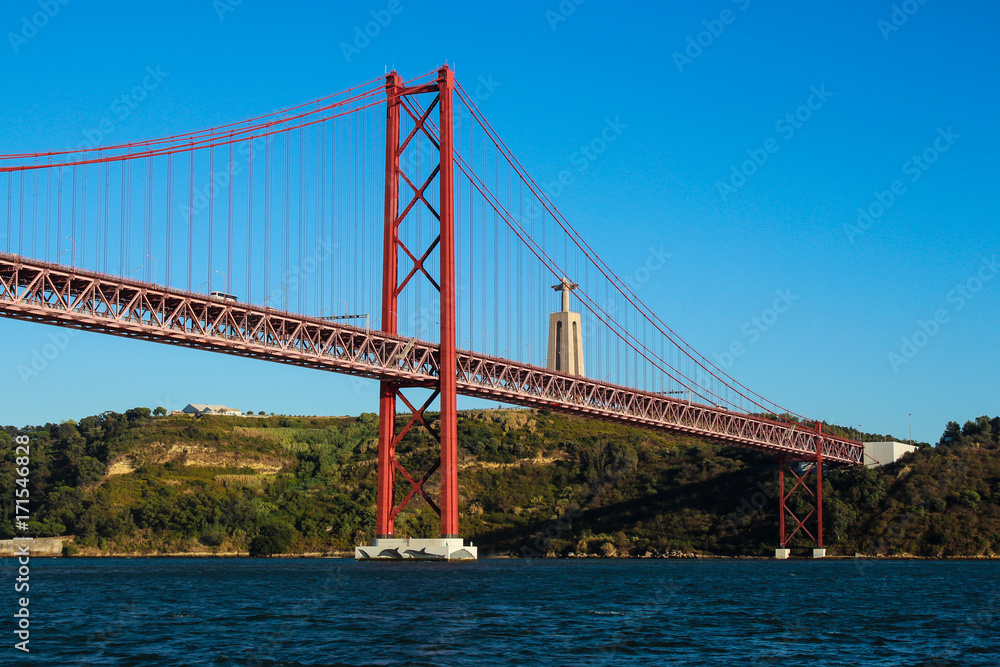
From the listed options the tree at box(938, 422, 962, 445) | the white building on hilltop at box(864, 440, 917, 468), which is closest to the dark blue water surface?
the white building on hilltop at box(864, 440, 917, 468)

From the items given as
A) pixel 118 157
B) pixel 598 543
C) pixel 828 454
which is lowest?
pixel 598 543

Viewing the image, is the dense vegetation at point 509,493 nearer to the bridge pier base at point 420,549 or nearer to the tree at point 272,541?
the tree at point 272,541

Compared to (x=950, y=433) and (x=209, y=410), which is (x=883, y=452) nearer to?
(x=950, y=433)

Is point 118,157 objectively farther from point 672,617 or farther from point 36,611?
point 672,617

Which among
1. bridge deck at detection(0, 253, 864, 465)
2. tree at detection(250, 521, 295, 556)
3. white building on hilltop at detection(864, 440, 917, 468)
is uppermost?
bridge deck at detection(0, 253, 864, 465)

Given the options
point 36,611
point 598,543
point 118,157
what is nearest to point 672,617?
point 36,611

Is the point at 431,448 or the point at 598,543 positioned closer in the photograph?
the point at 598,543

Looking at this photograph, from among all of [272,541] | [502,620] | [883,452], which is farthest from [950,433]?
[502,620]

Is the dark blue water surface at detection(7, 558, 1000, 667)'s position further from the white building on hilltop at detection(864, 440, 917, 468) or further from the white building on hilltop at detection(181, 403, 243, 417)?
the white building on hilltop at detection(181, 403, 243, 417)
